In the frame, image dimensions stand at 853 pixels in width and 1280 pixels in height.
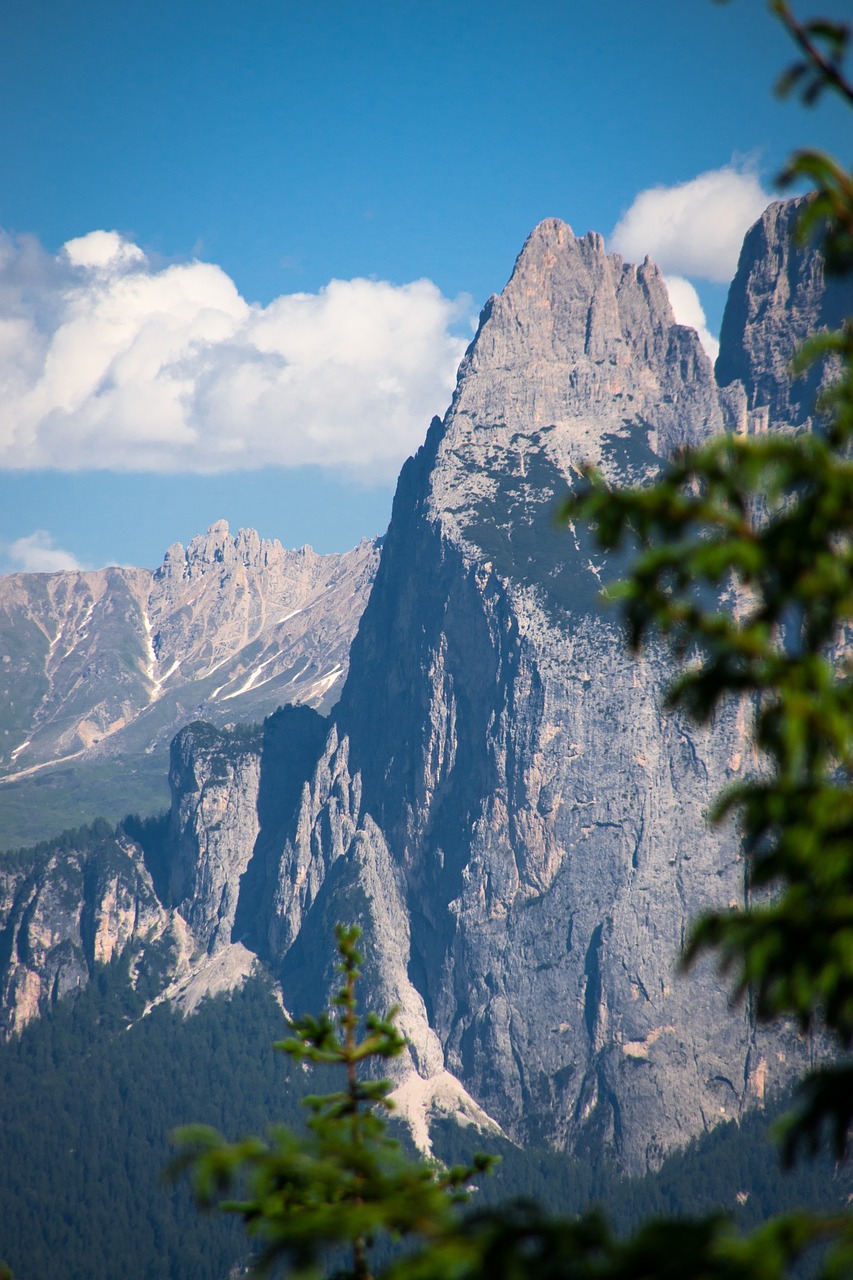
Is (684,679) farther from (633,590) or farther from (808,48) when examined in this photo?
(808,48)

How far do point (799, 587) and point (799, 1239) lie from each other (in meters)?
6.23

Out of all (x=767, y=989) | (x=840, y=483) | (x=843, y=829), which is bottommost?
(x=767, y=989)

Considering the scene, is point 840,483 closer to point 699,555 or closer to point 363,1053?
point 699,555

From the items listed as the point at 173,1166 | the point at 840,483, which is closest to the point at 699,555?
the point at 840,483

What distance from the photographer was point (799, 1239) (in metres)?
10.7

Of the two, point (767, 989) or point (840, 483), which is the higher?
point (840, 483)

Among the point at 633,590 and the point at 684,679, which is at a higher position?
the point at 633,590

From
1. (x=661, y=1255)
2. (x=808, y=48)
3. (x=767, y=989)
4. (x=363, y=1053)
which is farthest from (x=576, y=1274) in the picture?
(x=808, y=48)

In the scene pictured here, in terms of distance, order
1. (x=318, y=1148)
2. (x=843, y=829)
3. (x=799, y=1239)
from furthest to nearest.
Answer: (x=318, y=1148) → (x=843, y=829) → (x=799, y=1239)

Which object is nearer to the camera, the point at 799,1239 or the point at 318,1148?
the point at 799,1239

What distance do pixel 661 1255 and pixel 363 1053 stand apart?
10.9 meters

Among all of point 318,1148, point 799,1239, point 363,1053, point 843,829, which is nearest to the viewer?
point 799,1239

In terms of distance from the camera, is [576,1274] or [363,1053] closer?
[576,1274]

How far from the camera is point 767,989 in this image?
41.5 feet
